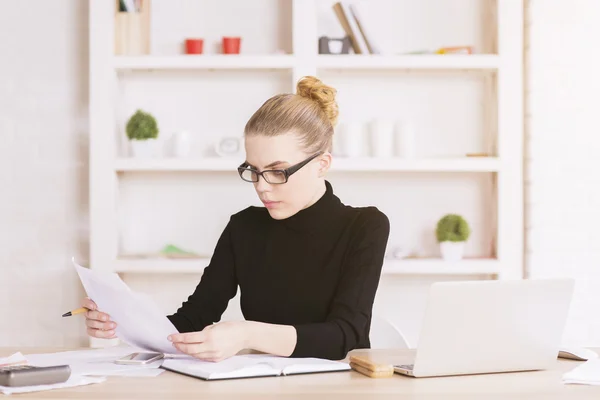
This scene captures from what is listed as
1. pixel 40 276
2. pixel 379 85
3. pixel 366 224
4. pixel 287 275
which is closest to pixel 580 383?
pixel 366 224

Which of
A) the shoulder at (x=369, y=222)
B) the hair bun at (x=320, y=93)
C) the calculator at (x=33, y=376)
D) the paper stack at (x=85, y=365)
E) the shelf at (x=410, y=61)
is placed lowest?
the paper stack at (x=85, y=365)

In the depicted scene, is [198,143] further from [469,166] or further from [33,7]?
[469,166]

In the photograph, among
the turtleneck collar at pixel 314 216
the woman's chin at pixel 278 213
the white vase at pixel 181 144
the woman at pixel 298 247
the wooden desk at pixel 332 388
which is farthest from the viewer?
the white vase at pixel 181 144

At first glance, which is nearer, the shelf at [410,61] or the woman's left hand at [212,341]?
the woman's left hand at [212,341]

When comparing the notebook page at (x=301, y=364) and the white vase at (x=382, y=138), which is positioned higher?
the white vase at (x=382, y=138)

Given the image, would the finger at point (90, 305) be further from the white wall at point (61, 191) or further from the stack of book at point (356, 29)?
the stack of book at point (356, 29)

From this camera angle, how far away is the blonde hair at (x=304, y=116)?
1.93 meters

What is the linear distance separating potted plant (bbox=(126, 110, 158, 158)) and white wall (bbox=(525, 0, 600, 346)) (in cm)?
161

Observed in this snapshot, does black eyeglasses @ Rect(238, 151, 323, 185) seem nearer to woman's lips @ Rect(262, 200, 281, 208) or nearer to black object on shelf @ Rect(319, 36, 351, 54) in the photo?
woman's lips @ Rect(262, 200, 281, 208)

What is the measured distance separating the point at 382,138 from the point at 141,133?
1013 mm

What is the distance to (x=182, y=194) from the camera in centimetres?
353

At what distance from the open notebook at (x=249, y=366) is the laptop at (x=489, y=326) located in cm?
16

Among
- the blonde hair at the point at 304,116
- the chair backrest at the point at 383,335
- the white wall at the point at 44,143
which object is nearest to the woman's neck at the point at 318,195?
the blonde hair at the point at 304,116

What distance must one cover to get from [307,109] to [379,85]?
1.57 m
